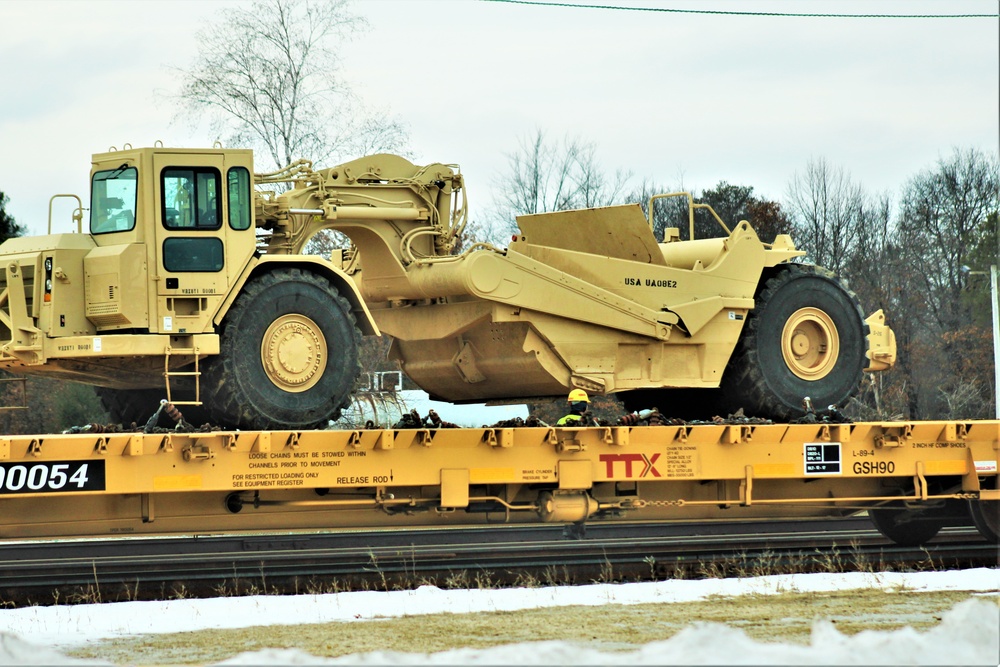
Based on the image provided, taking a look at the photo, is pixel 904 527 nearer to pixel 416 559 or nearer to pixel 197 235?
pixel 416 559

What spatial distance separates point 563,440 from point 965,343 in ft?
100

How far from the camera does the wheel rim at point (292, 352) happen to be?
1105 cm

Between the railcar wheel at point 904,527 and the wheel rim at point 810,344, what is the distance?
5.41 ft

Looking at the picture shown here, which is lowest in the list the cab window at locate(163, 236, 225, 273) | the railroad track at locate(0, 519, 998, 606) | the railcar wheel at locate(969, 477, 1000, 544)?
the railroad track at locate(0, 519, 998, 606)

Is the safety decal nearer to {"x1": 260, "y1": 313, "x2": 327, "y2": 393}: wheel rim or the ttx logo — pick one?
the ttx logo

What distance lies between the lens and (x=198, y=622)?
9.83m

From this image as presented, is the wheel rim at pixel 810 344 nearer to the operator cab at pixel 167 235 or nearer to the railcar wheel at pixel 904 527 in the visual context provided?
the railcar wheel at pixel 904 527

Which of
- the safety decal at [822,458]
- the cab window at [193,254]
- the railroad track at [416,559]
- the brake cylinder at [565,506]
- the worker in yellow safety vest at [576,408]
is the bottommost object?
the railroad track at [416,559]

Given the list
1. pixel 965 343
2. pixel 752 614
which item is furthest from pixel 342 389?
pixel 965 343

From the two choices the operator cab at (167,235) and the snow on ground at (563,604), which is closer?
the snow on ground at (563,604)

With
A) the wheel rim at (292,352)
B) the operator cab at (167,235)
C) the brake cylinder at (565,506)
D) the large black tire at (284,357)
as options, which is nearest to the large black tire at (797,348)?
the brake cylinder at (565,506)

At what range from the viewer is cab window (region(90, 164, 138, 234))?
36.4ft

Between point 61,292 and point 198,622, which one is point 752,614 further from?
point 61,292

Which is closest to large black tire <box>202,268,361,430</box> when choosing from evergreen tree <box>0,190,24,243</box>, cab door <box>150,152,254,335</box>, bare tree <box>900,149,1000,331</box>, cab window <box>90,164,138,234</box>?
cab door <box>150,152,254,335</box>
